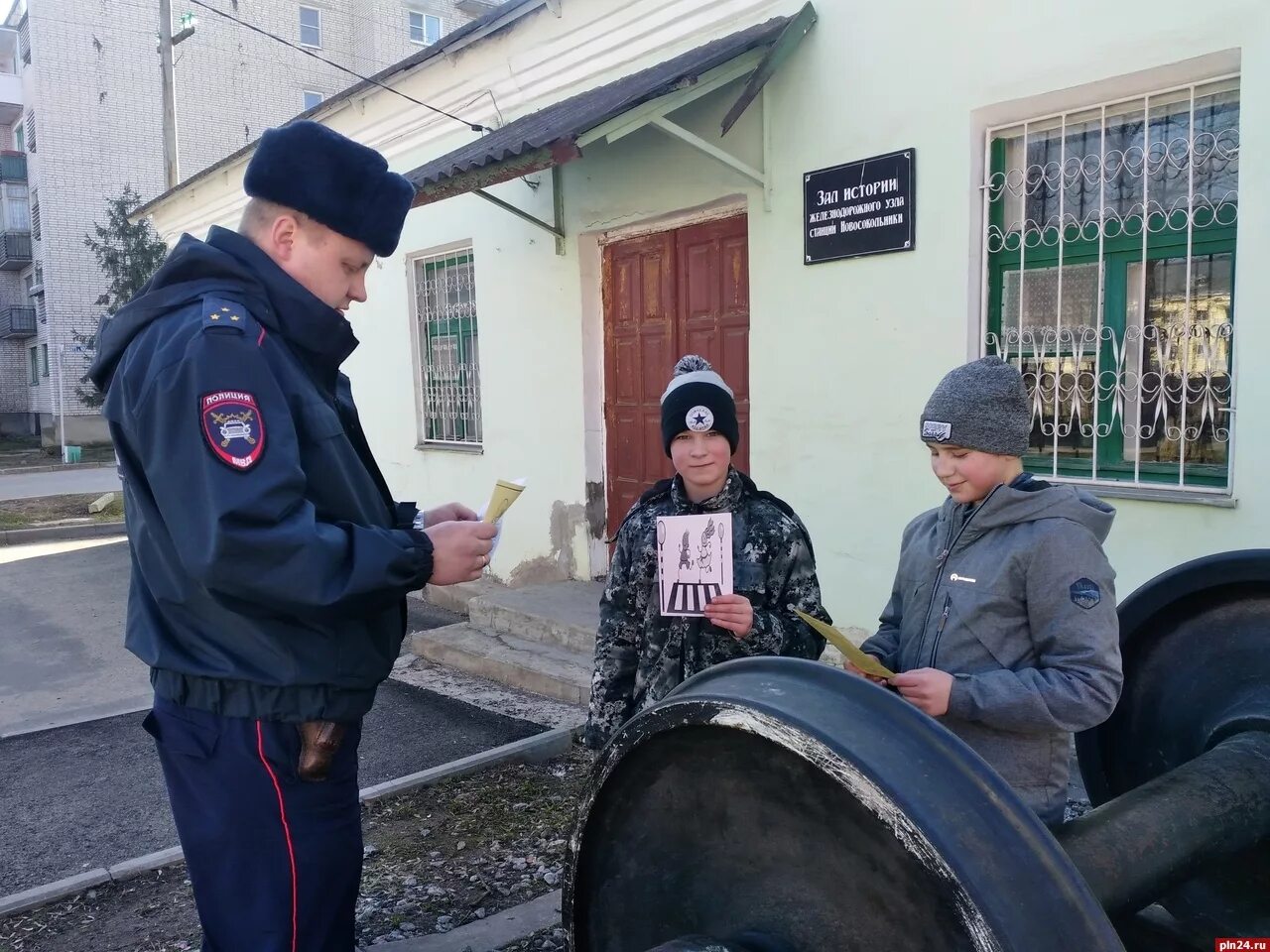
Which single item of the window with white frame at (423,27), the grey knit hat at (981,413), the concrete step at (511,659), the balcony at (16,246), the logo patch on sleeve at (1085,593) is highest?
the window with white frame at (423,27)

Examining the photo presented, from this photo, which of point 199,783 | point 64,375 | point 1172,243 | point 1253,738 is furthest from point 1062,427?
point 64,375

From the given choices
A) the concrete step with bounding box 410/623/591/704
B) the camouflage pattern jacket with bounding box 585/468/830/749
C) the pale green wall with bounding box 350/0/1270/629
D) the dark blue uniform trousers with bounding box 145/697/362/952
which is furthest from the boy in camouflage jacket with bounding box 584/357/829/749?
the concrete step with bounding box 410/623/591/704

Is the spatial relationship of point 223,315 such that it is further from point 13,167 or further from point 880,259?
point 13,167

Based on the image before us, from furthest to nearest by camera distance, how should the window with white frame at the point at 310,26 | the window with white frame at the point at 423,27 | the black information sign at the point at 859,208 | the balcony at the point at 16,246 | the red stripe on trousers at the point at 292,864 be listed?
the balcony at the point at 16,246
the window with white frame at the point at 423,27
the window with white frame at the point at 310,26
the black information sign at the point at 859,208
the red stripe on trousers at the point at 292,864

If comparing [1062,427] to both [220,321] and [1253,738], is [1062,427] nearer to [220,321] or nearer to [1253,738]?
[1253,738]

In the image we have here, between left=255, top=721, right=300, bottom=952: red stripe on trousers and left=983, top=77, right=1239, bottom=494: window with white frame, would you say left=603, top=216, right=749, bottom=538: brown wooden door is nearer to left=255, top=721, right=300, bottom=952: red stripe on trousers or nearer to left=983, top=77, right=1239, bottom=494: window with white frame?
left=983, top=77, right=1239, bottom=494: window with white frame

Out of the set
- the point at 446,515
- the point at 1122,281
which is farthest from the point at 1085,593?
the point at 1122,281

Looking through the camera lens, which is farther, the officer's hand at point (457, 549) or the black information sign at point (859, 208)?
the black information sign at point (859, 208)

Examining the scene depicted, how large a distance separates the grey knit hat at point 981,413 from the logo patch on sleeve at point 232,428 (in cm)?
130

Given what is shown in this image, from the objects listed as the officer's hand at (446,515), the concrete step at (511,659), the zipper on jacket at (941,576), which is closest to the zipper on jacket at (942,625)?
the zipper on jacket at (941,576)

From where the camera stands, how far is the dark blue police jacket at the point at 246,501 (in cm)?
160

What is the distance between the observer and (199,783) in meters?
1.81

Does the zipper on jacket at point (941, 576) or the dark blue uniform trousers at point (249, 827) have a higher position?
the zipper on jacket at point (941, 576)

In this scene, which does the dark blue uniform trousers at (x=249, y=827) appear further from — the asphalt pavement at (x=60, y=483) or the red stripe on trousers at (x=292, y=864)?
the asphalt pavement at (x=60, y=483)
